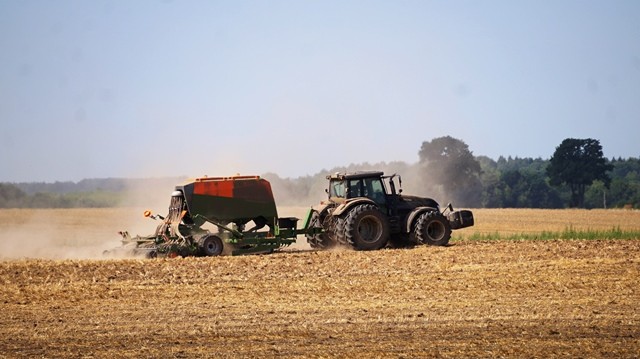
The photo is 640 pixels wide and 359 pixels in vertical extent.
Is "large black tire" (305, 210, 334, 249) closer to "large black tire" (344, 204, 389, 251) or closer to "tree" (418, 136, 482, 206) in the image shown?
"large black tire" (344, 204, 389, 251)

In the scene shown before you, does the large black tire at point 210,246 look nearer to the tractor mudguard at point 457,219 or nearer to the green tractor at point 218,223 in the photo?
the green tractor at point 218,223

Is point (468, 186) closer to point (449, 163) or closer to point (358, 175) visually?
point (449, 163)

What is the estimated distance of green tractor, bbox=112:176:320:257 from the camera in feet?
74.7

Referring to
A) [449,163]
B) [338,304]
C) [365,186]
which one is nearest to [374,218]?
[365,186]

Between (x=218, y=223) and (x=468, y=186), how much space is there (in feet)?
208

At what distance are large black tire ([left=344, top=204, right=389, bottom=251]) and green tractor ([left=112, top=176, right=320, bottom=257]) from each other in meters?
1.23

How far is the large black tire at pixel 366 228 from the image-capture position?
24078mm

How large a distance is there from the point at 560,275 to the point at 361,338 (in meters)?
7.82

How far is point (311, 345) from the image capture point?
11125mm

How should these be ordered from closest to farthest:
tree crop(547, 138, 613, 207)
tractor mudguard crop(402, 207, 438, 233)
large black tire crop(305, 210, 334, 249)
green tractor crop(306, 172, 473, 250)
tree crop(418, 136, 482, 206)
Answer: green tractor crop(306, 172, 473, 250) → tractor mudguard crop(402, 207, 438, 233) → large black tire crop(305, 210, 334, 249) → tree crop(418, 136, 482, 206) → tree crop(547, 138, 613, 207)

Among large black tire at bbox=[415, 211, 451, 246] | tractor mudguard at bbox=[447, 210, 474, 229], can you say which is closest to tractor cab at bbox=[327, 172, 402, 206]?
large black tire at bbox=[415, 211, 451, 246]

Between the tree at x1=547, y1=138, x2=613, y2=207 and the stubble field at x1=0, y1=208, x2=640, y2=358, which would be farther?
the tree at x1=547, y1=138, x2=613, y2=207

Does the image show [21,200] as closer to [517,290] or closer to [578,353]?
[517,290]

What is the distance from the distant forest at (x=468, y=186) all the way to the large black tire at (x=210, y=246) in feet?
106
